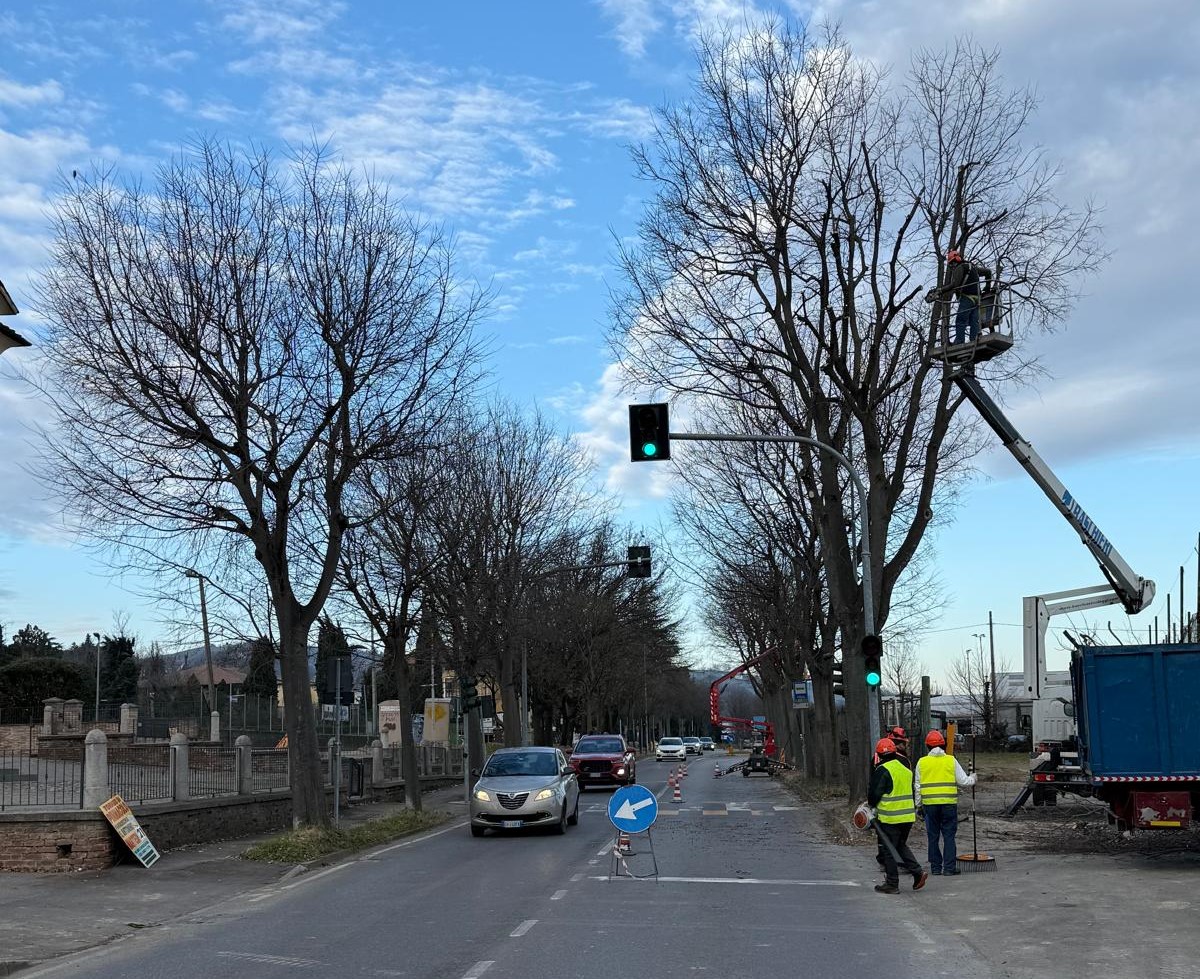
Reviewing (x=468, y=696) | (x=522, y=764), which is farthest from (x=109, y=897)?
(x=468, y=696)

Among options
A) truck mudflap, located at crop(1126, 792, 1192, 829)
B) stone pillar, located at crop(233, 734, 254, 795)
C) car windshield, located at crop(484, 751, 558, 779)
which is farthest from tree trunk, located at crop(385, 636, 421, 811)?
truck mudflap, located at crop(1126, 792, 1192, 829)

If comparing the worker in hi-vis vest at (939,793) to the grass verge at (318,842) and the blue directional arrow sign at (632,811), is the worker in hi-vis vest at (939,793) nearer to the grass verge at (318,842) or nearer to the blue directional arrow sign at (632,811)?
the blue directional arrow sign at (632,811)

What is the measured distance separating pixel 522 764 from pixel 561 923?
1202cm

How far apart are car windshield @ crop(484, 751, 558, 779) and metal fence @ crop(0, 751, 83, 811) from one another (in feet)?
24.4

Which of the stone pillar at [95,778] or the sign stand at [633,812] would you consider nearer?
the sign stand at [633,812]

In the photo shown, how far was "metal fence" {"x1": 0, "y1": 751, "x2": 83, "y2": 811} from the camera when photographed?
1830cm

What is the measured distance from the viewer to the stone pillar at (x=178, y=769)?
2111 centimetres

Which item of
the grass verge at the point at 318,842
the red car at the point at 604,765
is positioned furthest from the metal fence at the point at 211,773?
the red car at the point at 604,765

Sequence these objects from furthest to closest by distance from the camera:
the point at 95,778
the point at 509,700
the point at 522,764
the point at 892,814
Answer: the point at 509,700
the point at 522,764
the point at 95,778
the point at 892,814

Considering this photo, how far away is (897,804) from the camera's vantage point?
14.6 meters

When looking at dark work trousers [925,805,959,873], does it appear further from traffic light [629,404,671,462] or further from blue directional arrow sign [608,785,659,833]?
traffic light [629,404,671,462]

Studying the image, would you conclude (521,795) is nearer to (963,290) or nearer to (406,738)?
(406,738)

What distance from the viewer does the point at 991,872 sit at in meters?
16.4

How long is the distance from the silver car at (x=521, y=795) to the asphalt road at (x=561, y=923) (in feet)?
6.98
